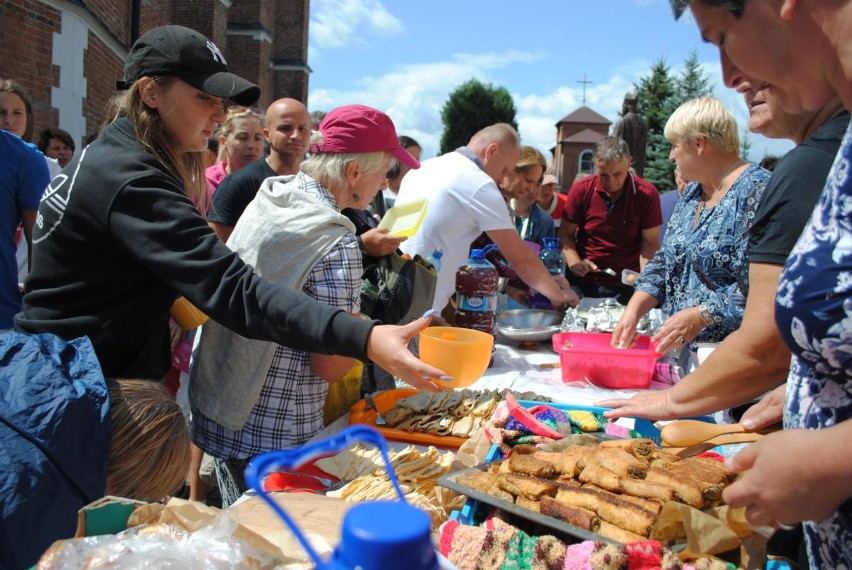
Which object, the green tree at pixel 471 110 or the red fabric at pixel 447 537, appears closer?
the red fabric at pixel 447 537

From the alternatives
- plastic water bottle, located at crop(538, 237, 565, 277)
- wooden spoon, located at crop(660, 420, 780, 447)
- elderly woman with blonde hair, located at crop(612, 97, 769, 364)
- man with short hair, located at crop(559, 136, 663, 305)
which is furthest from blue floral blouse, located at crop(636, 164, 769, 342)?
man with short hair, located at crop(559, 136, 663, 305)

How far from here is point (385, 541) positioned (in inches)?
21.9

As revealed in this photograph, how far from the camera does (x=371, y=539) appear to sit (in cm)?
56

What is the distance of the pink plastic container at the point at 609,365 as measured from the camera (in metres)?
2.43

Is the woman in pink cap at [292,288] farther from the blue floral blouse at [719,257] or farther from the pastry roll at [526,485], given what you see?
the blue floral blouse at [719,257]

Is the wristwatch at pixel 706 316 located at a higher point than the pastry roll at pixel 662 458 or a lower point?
higher

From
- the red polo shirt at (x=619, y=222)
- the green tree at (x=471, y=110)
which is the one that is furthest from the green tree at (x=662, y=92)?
the red polo shirt at (x=619, y=222)

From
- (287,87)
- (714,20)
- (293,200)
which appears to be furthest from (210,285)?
(287,87)

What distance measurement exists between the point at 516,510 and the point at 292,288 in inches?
36.4

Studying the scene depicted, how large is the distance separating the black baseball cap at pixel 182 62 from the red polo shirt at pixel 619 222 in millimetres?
3404

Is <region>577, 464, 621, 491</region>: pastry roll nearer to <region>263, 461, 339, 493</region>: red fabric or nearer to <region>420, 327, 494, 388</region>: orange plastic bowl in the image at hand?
<region>420, 327, 494, 388</region>: orange plastic bowl

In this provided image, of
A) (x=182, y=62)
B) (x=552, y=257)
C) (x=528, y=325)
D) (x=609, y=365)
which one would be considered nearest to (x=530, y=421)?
(x=609, y=365)

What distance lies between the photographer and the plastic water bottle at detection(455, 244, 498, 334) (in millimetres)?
2945

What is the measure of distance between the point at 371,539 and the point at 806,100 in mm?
878
